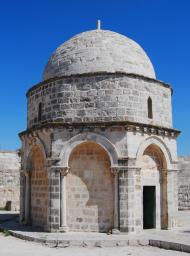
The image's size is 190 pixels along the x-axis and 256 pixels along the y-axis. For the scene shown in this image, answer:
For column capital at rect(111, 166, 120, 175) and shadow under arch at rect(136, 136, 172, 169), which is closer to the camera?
column capital at rect(111, 166, 120, 175)

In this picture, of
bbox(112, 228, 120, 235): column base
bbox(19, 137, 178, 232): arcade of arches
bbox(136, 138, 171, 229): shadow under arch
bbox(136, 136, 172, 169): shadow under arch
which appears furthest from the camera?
bbox(136, 138, 171, 229): shadow under arch

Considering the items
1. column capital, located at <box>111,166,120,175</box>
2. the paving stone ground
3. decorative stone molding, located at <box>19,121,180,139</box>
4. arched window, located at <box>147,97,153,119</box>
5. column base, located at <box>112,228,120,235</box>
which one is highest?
arched window, located at <box>147,97,153,119</box>

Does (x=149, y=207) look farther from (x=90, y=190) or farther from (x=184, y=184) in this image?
(x=184, y=184)

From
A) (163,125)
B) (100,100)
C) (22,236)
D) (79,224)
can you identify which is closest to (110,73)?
(100,100)

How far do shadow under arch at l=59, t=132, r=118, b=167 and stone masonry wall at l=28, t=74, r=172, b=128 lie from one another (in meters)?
0.60

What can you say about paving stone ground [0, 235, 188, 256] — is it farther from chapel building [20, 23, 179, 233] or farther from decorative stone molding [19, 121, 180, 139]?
decorative stone molding [19, 121, 180, 139]

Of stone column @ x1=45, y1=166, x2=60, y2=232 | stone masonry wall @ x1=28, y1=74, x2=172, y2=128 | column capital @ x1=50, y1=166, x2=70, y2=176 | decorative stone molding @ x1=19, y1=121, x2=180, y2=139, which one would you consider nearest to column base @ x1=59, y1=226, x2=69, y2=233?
stone column @ x1=45, y1=166, x2=60, y2=232

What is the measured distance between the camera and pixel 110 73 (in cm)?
1280

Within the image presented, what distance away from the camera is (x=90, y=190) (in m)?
12.6

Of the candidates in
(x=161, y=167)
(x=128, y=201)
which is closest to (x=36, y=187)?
(x=128, y=201)

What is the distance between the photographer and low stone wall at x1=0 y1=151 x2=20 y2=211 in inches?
924

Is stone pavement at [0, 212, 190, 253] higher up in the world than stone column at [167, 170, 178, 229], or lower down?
lower down

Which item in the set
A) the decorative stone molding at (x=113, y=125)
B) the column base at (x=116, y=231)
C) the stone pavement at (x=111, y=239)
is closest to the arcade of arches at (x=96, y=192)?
→ the column base at (x=116, y=231)

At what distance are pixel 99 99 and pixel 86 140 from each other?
154cm
